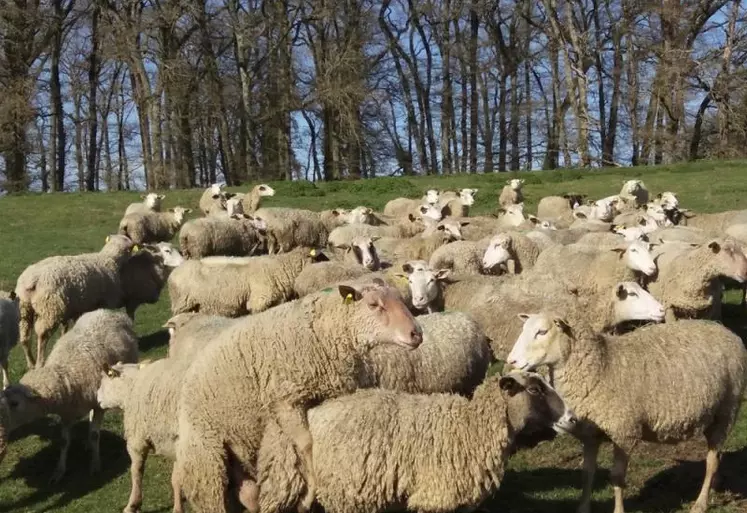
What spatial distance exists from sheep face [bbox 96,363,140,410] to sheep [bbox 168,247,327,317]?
325 centimetres

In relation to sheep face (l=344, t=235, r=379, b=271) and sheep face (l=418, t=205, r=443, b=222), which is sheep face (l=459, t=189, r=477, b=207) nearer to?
sheep face (l=418, t=205, r=443, b=222)

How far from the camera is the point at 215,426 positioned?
16.3ft

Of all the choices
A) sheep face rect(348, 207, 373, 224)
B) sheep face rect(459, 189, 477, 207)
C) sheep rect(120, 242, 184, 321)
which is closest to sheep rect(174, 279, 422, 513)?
sheep rect(120, 242, 184, 321)

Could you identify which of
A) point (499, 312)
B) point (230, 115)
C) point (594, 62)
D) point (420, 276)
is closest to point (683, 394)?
point (499, 312)

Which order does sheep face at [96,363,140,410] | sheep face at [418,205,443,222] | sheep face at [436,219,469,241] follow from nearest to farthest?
sheep face at [96,363,140,410]
sheep face at [436,219,469,241]
sheep face at [418,205,443,222]

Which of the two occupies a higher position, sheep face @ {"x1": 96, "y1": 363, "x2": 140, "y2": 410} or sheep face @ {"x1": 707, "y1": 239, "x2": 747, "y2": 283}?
sheep face @ {"x1": 707, "y1": 239, "x2": 747, "y2": 283}

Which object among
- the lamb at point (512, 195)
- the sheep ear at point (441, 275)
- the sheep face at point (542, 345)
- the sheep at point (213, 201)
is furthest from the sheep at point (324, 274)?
the lamb at point (512, 195)

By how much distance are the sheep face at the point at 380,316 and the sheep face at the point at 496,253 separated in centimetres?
694

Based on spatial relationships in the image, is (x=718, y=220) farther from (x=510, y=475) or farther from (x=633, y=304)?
(x=510, y=475)

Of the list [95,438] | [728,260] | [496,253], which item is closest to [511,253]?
[496,253]

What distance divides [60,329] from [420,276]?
615 centimetres

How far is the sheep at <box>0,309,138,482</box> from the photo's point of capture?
7895mm

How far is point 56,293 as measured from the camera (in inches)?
434

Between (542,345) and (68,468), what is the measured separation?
4.97m
